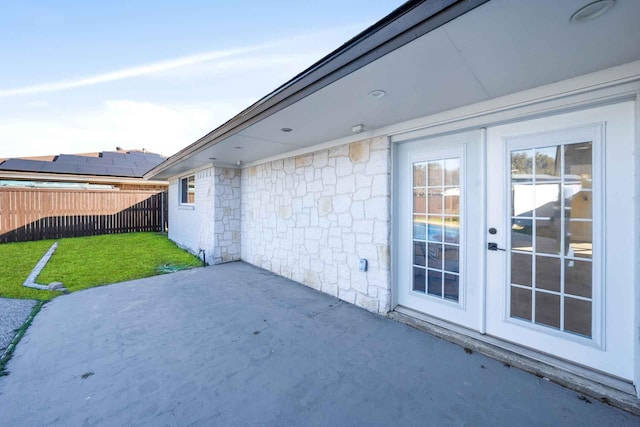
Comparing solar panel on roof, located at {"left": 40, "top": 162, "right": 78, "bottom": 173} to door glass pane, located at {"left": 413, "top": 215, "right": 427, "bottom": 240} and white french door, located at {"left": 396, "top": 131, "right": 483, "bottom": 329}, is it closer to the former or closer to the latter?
white french door, located at {"left": 396, "top": 131, "right": 483, "bottom": 329}

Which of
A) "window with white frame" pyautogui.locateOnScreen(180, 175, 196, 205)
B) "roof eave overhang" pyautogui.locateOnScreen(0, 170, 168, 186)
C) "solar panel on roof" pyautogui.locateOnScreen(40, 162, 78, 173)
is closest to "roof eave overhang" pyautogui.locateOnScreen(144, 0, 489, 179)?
"window with white frame" pyautogui.locateOnScreen(180, 175, 196, 205)

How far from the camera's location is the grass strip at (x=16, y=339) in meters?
2.44

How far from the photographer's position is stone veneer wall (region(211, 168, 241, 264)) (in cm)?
645

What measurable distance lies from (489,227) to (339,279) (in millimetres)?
2269

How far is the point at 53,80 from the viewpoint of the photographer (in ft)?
21.6

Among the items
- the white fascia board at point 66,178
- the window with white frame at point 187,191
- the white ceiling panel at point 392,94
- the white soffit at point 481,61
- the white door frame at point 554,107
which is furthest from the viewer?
the white fascia board at point 66,178

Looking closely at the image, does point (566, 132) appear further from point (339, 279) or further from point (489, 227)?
point (339, 279)

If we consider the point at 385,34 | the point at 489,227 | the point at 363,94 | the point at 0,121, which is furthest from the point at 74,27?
the point at 0,121

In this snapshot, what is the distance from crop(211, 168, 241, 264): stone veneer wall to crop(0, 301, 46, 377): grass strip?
10.2ft

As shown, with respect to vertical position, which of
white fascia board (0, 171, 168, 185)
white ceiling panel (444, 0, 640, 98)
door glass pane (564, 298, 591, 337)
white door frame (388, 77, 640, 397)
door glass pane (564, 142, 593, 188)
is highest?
white fascia board (0, 171, 168, 185)

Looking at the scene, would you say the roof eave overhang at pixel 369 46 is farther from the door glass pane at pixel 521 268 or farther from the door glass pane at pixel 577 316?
the door glass pane at pixel 577 316

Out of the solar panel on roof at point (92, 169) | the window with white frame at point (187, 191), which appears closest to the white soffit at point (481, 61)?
the window with white frame at point (187, 191)

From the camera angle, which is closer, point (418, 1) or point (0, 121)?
point (418, 1)

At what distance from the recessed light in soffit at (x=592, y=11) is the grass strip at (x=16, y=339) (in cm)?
500
